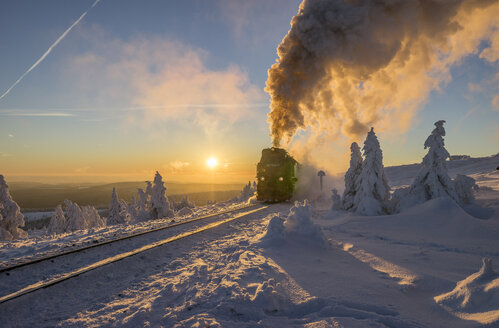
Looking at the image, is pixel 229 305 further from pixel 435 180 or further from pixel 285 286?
pixel 435 180

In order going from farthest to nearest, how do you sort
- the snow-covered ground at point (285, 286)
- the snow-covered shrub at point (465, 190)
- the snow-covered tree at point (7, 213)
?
the snow-covered tree at point (7, 213), the snow-covered shrub at point (465, 190), the snow-covered ground at point (285, 286)

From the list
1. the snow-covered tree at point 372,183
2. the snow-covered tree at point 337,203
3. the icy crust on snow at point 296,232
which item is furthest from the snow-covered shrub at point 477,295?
the snow-covered tree at point 337,203

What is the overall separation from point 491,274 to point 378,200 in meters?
13.0

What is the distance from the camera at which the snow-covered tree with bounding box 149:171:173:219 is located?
109ft

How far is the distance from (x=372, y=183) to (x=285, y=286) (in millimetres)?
13777

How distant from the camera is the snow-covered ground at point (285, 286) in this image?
363 cm

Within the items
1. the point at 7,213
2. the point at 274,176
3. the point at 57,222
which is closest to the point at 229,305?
the point at 274,176

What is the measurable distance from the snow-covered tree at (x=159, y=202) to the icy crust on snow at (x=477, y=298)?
108 feet

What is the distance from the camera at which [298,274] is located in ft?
17.8

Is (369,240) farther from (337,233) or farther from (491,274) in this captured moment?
(491,274)

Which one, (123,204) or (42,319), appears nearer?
(42,319)

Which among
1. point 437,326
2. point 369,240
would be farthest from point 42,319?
point 369,240

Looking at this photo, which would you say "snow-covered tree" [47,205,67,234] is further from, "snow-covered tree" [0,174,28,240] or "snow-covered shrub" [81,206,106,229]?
"snow-covered tree" [0,174,28,240]

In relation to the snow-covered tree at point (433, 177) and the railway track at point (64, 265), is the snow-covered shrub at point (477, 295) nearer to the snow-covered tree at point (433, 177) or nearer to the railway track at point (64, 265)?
the railway track at point (64, 265)
